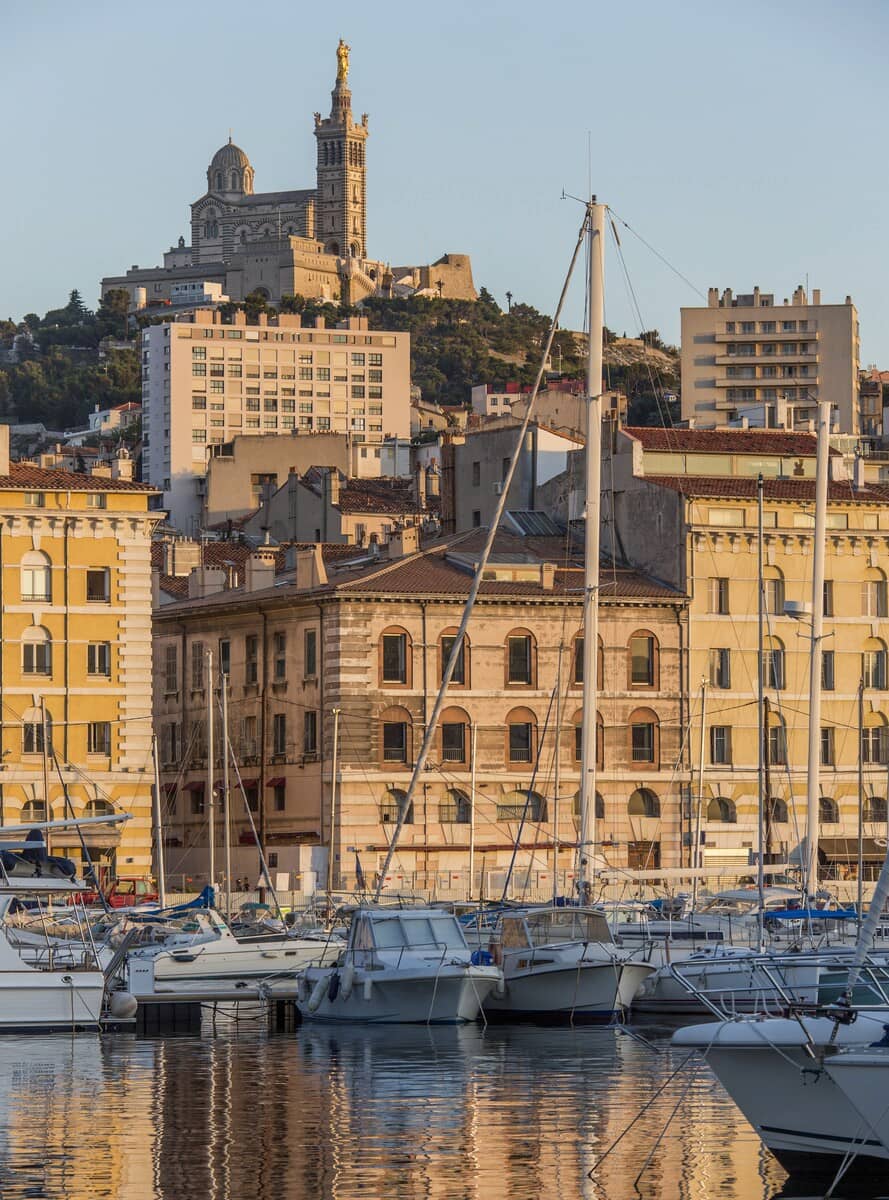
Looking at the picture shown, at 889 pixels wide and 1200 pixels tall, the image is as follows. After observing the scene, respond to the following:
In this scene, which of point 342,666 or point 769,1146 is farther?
point 342,666

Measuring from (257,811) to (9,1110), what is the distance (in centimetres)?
5497

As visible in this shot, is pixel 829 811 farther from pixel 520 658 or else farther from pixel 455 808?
pixel 455 808

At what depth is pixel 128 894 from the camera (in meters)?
77.8

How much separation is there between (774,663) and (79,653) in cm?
2480

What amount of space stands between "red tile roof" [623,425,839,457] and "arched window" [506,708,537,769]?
1214cm

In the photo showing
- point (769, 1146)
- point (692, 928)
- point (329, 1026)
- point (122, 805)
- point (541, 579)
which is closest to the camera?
point (769, 1146)

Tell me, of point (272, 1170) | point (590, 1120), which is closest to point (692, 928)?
point (590, 1120)

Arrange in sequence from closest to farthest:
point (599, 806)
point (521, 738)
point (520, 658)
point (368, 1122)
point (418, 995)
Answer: point (368, 1122)
point (418, 995)
point (521, 738)
point (520, 658)
point (599, 806)

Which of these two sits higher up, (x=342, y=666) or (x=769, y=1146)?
(x=342, y=666)

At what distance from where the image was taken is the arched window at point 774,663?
91.6 m

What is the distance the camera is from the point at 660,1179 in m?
29.0

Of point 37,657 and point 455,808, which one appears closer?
point 37,657

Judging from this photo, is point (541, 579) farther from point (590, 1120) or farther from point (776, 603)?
point (590, 1120)

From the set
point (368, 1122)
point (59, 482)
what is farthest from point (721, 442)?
point (368, 1122)
